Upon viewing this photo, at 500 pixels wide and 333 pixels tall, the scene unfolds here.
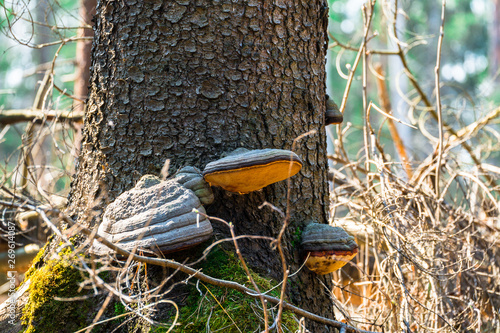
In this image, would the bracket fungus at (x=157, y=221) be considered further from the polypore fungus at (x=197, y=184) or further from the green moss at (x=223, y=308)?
the green moss at (x=223, y=308)

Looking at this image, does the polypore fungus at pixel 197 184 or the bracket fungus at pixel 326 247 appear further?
the bracket fungus at pixel 326 247

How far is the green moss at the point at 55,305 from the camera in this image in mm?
1605

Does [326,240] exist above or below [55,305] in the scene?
above

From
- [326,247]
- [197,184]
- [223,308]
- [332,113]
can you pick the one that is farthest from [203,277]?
[332,113]

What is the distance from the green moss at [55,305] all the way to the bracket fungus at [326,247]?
989mm

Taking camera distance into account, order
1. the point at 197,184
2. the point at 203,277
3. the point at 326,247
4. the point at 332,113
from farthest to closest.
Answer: the point at 332,113 → the point at 326,247 → the point at 197,184 → the point at 203,277

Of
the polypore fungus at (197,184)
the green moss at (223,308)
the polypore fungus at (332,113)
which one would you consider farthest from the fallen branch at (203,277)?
the polypore fungus at (332,113)

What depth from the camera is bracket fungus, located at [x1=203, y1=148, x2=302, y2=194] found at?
1.40 meters

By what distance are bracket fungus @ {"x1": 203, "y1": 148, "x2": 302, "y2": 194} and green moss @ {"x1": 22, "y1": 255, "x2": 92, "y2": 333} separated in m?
0.74

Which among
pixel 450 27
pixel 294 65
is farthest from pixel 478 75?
pixel 294 65

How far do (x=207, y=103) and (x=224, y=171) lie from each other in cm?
46

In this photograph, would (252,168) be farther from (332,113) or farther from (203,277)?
(332,113)

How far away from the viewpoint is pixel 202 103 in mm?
1773

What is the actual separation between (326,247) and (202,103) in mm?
862
